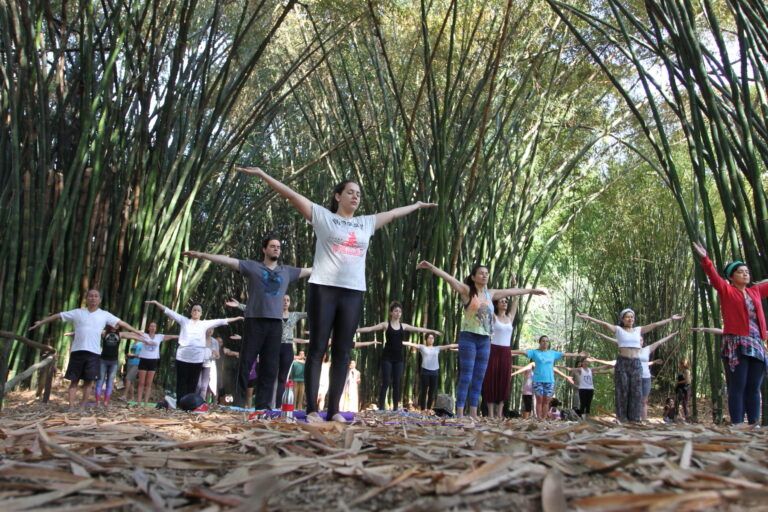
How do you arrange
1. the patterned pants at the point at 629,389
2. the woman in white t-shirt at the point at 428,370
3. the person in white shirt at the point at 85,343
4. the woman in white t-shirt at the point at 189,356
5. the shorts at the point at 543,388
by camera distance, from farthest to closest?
1. the shorts at the point at 543,388
2. the woman in white t-shirt at the point at 428,370
3. the woman in white t-shirt at the point at 189,356
4. the patterned pants at the point at 629,389
5. the person in white shirt at the point at 85,343

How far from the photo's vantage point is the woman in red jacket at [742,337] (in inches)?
150

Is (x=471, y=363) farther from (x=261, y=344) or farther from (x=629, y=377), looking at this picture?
(x=629, y=377)

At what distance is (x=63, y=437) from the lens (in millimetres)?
2020

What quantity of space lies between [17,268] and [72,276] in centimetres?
39

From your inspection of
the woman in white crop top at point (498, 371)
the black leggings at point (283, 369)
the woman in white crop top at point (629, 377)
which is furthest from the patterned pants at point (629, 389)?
the black leggings at point (283, 369)

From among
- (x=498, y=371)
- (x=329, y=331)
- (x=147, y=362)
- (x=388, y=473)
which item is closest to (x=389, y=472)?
(x=388, y=473)

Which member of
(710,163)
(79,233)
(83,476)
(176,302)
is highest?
(710,163)

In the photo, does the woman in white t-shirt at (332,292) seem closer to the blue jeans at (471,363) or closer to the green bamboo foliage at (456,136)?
the blue jeans at (471,363)

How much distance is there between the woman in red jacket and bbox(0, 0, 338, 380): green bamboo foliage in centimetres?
347

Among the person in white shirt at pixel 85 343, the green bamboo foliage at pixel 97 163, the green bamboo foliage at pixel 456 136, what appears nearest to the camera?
the person in white shirt at pixel 85 343

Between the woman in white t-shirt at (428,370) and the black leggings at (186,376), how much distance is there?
177cm

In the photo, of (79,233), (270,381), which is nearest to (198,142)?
(79,233)

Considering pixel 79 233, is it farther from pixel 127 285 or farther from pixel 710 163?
pixel 710 163

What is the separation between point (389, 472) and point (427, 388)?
5201mm
